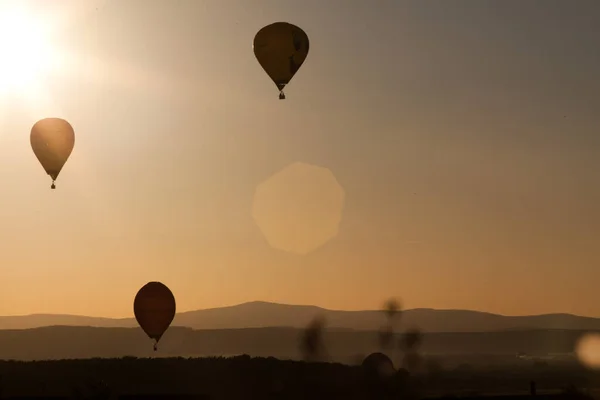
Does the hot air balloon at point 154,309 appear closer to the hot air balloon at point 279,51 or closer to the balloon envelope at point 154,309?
the balloon envelope at point 154,309

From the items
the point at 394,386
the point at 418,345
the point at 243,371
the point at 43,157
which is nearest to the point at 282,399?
the point at 394,386

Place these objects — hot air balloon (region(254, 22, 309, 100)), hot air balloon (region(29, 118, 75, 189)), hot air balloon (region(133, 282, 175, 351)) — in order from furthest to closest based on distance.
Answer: hot air balloon (region(133, 282, 175, 351)) < hot air balloon (region(29, 118, 75, 189)) < hot air balloon (region(254, 22, 309, 100))

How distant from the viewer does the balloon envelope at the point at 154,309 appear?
52375mm

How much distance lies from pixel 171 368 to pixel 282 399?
54181 mm

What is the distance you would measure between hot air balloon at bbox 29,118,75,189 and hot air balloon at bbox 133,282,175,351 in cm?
948

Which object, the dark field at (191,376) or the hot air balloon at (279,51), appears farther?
the dark field at (191,376)

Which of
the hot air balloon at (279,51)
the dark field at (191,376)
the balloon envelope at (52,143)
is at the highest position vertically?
the hot air balloon at (279,51)

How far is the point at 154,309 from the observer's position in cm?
5272

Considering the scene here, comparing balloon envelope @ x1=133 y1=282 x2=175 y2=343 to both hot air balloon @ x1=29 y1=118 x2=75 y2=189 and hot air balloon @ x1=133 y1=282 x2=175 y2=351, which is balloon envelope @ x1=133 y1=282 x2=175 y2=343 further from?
hot air balloon @ x1=29 y1=118 x2=75 y2=189

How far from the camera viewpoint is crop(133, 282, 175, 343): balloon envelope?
5238 cm

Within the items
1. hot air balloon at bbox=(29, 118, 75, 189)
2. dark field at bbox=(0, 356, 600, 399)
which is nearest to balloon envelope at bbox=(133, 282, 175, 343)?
hot air balloon at bbox=(29, 118, 75, 189)

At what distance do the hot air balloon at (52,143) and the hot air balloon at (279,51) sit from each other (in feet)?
34.9

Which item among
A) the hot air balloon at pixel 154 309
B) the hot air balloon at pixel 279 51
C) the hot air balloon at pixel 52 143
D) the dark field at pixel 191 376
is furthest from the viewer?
the dark field at pixel 191 376

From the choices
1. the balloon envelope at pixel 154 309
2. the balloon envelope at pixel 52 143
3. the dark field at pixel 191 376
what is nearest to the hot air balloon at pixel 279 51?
the balloon envelope at pixel 52 143
